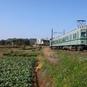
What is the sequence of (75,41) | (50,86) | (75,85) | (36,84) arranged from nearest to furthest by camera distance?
1. (75,85)
2. (50,86)
3. (36,84)
4. (75,41)

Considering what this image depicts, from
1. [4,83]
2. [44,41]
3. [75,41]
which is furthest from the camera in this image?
[44,41]

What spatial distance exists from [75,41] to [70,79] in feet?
91.5

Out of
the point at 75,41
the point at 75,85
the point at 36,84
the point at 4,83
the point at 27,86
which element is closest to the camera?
the point at 75,85

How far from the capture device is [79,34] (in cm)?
3728

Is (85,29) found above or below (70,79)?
above

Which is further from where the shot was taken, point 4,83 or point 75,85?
point 4,83

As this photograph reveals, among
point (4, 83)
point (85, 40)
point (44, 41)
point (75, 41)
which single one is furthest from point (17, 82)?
point (44, 41)

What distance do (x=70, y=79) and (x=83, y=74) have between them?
25.1 inches

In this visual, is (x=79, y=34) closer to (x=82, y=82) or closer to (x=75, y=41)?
(x=75, y=41)

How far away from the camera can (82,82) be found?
11.1 meters

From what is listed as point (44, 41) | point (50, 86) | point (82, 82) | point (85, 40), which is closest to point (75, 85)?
point (82, 82)

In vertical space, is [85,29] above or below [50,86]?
above

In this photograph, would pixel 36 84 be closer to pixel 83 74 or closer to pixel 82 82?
pixel 83 74

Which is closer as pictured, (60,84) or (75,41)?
(60,84)
